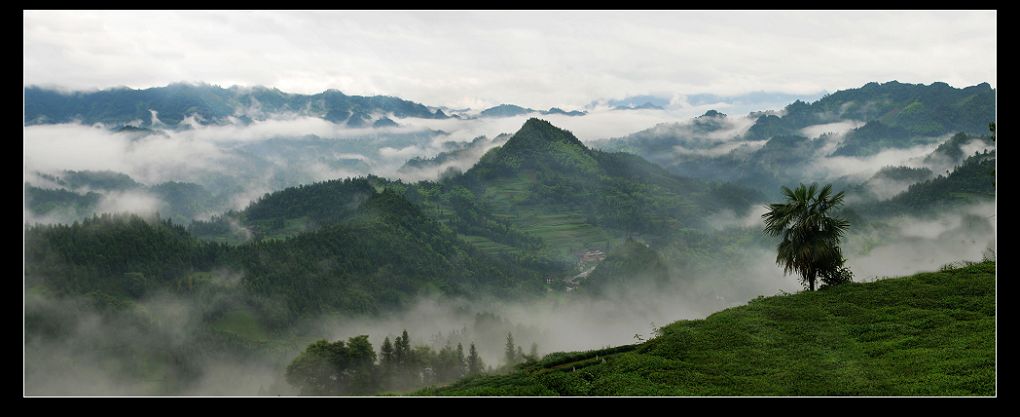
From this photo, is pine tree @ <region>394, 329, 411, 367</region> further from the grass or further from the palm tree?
the grass

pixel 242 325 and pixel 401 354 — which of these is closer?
pixel 401 354

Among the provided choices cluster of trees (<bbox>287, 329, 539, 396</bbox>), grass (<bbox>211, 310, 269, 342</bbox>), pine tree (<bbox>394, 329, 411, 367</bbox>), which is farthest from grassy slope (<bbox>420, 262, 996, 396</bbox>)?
grass (<bbox>211, 310, 269, 342</bbox>)

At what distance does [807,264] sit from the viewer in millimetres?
24703

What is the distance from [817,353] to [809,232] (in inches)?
328

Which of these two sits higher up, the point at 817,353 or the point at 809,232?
the point at 809,232

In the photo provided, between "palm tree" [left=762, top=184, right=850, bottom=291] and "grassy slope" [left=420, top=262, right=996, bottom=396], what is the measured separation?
1.31 meters

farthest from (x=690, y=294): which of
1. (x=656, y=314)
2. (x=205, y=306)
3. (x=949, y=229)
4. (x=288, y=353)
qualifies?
(x=205, y=306)

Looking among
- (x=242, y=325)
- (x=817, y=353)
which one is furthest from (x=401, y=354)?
(x=242, y=325)

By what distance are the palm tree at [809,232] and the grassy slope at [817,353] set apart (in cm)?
131

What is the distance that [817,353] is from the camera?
18016 millimetres

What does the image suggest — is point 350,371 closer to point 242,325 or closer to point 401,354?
point 401,354
